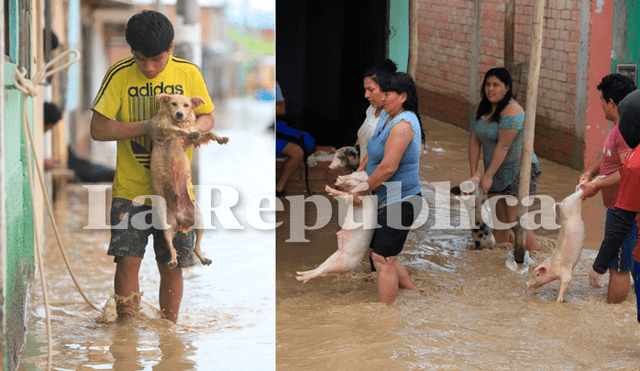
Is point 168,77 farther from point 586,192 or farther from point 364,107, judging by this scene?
point 364,107

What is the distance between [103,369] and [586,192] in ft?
9.58

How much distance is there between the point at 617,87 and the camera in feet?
15.1

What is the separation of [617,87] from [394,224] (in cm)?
162

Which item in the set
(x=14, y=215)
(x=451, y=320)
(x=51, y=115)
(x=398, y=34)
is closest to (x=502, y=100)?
(x=451, y=320)

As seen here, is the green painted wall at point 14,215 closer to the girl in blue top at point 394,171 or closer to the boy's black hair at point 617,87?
the girl in blue top at point 394,171

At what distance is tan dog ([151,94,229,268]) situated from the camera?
3.63 metres

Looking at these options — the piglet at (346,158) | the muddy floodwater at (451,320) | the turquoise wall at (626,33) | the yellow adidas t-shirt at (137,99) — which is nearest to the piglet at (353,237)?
the muddy floodwater at (451,320)

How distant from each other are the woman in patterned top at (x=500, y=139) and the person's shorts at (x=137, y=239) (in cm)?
241

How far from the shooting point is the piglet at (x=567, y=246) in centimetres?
461

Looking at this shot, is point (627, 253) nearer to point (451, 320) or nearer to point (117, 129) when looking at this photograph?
point (451, 320)

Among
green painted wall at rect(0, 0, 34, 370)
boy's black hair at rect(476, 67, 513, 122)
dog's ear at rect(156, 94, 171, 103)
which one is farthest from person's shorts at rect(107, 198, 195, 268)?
boy's black hair at rect(476, 67, 513, 122)

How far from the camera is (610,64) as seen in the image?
856cm

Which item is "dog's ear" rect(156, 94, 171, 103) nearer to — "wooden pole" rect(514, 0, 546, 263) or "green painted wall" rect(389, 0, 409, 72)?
"wooden pole" rect(514, 0, 546, 263)

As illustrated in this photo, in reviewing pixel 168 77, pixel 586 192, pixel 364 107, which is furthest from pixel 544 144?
pixel 168 77
